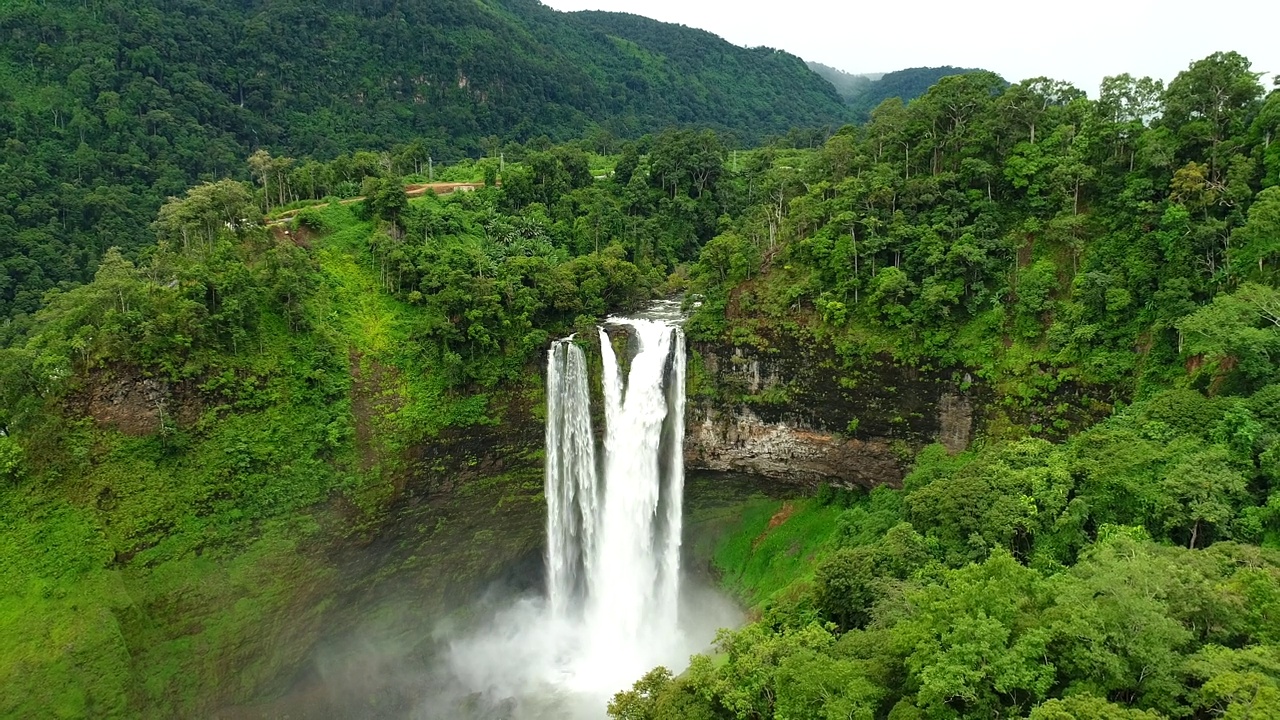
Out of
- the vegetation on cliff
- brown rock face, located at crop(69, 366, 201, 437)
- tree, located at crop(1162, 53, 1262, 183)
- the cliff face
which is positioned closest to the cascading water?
the cliff face

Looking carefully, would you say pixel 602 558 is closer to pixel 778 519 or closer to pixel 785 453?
pixel 778 519

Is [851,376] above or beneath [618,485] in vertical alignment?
above

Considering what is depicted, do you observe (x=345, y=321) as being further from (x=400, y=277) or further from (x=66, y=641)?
(x=66, y=641)

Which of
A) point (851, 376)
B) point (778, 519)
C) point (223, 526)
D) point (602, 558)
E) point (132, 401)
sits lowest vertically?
point (602, 558)

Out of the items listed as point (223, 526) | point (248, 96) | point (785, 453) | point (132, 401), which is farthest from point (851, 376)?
point (248, 96)

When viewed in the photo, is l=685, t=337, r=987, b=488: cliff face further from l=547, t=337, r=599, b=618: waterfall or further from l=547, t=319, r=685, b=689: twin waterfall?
l=547, t=337, r=599, b=618: waterfall

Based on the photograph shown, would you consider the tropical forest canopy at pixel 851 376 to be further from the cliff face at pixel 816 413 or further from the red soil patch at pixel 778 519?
the cliff face at pixel 816 413

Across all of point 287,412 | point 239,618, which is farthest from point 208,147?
point 239,618
